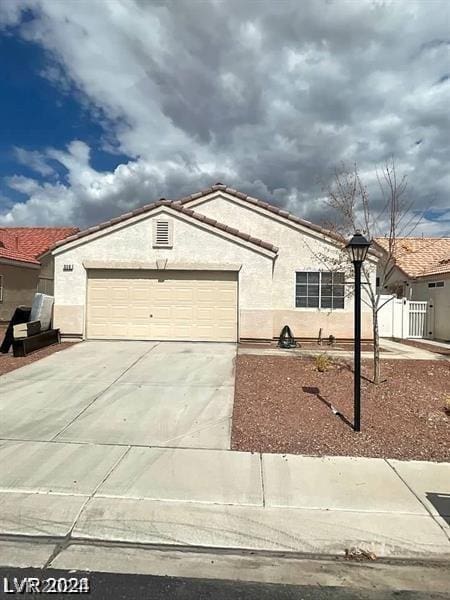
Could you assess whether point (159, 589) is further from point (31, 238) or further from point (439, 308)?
point (31, 238)

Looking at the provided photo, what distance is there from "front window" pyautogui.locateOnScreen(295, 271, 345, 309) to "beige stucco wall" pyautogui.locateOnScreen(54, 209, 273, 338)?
1.80 m

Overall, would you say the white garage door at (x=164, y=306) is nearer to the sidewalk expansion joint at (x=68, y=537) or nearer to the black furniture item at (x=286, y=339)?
the black furniture item at (x=286, y=339)

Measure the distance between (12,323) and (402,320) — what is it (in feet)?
48.9

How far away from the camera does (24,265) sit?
2131 centimetres

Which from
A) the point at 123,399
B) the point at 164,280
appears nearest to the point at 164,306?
the point at 164,280

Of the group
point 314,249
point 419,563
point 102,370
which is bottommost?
point 419,563

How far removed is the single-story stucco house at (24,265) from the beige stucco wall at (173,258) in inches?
235

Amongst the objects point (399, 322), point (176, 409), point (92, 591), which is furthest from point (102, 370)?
point (399, 322)

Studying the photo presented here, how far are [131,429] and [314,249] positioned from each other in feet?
36.3

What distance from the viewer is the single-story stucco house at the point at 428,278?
1869 cm

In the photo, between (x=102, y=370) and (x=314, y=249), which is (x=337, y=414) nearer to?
(x=102, y=370)

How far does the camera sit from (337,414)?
7.43 m

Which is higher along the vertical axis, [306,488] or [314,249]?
[314,249]

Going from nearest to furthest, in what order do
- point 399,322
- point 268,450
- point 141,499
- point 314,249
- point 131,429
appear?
point 141,499 → point 268,450 → point 131,429 → point 314,249 → point 399,322
